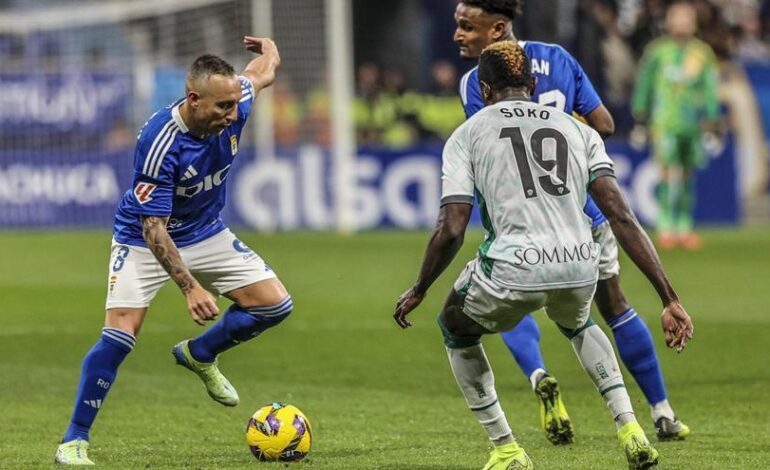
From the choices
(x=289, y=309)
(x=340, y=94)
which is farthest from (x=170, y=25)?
(x=289, y=309)

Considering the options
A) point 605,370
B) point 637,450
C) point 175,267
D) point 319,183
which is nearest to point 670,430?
point 605,370

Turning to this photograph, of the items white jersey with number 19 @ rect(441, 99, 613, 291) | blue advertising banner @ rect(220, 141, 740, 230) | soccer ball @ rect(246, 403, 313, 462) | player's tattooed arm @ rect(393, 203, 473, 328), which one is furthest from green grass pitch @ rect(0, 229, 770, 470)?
blue advertising banner @ rect(220, 141, 740, 230)

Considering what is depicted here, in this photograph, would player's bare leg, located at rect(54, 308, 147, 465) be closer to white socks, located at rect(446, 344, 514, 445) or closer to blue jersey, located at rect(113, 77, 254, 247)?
blue jersey, located at rect(113, 77, 254, 247)

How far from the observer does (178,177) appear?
732 cm

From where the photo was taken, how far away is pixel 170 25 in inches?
1009

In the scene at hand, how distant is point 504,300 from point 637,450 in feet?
2.77

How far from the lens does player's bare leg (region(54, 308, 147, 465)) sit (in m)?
7.11

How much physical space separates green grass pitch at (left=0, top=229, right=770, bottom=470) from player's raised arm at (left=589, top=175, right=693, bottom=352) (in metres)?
0.91

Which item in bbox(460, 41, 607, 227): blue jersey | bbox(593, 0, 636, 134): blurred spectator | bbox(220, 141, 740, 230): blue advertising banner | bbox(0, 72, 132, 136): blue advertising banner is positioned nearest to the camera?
bbox(460, 41, 607, 227): blue jersey

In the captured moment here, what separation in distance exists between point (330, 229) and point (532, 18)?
5.64 meters

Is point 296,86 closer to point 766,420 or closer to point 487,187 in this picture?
point 766,420

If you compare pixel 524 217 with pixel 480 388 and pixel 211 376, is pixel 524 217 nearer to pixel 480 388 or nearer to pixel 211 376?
pixel 480 388

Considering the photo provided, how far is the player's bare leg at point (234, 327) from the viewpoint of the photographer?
7.82m

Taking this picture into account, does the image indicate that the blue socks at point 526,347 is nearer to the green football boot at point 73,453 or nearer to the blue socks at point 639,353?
the blue socks at point 639,353
